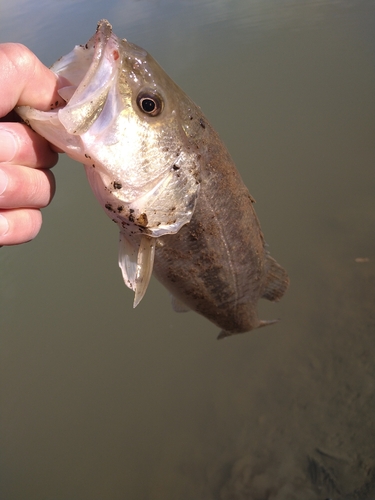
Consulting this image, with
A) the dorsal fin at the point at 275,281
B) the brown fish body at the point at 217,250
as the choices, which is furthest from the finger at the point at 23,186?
the dorsal fin at the point at 275,281

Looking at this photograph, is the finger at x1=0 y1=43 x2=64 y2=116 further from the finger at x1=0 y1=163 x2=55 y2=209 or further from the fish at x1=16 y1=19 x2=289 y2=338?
the finger at x1=0 y1=163 x2=55 y2=209

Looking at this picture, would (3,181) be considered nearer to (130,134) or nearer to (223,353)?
(130,134)

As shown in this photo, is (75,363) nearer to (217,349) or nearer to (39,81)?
(217,349)

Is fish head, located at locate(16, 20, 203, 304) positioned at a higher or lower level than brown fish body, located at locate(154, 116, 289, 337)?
higher

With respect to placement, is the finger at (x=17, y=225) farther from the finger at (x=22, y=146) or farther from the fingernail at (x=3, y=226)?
the finger at (x=22, y=146)

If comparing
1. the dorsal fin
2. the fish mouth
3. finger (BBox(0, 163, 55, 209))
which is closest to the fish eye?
the fish mouth

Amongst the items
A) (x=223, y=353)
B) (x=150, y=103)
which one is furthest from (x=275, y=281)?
(x=223, y=353)
